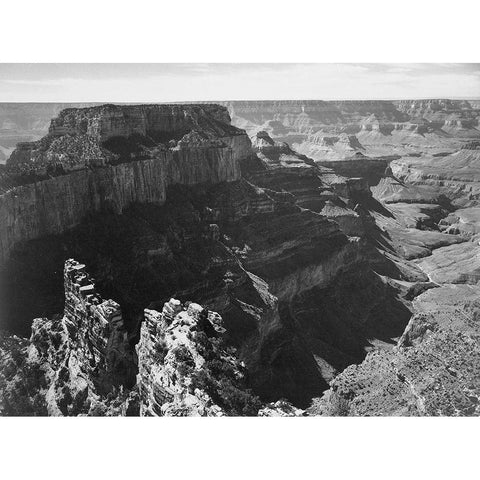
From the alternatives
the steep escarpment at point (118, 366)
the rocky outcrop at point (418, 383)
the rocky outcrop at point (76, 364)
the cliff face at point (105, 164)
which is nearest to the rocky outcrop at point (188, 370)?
the steep escarpment at point (118, 366)

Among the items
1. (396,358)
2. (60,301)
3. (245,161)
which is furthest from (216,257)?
(245,161)

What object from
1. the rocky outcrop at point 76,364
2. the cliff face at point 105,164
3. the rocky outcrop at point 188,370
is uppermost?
the cliff face at point 105,164

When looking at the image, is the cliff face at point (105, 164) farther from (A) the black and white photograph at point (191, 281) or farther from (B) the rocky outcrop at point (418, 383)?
(B) the rocky outcrop at point (418, 383)

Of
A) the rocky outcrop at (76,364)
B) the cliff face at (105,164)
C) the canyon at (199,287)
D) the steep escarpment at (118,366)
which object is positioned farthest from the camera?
the cliff face at (105,164)

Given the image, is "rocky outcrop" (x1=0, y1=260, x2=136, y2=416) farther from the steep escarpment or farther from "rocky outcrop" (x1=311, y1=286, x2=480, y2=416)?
"rocky outcrop" (x1=311, y1=286, x2=480, y2=416)

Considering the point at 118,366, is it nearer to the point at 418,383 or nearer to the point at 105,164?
the point at 418,383

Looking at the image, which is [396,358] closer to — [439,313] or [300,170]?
[439,313]
